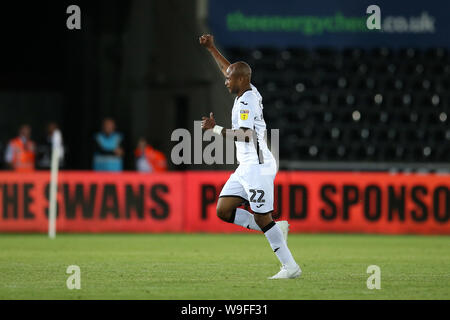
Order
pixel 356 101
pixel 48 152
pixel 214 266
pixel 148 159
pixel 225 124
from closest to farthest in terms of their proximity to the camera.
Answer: pixel 214 266 → pixel 225 124 → pixel 148 159 → pixel 356 101 → pixel 48 152

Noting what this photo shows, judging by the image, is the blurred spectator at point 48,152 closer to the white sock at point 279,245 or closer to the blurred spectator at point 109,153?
the blurred spectator at point 109,153

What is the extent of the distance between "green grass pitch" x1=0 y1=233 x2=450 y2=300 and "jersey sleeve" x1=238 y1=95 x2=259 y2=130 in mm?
1513

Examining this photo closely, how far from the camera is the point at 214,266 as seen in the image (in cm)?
1030

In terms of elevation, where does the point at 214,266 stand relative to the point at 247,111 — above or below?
below

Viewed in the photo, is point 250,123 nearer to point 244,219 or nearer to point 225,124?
point 244,219

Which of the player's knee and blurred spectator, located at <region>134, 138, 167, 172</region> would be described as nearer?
the player's knee

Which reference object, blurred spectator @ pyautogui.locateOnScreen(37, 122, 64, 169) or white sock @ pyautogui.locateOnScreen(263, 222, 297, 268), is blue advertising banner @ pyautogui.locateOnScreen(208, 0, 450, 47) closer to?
blurred spectator @ pyautogui.locateOnScreen(37, 122, 64, 169)

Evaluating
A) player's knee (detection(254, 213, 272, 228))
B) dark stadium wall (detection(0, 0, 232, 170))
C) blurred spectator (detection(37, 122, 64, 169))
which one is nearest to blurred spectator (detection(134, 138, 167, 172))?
dark stadium wall (detection(0, 0, 232, 170))

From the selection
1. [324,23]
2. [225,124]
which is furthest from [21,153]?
[324,23]

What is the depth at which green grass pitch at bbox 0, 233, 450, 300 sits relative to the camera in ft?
25.9

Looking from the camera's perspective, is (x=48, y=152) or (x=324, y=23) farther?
(x=48, y=152)

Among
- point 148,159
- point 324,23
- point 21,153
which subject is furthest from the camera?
point 324,23

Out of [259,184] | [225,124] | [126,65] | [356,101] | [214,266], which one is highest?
[126,65]

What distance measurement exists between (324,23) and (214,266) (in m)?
11.9
